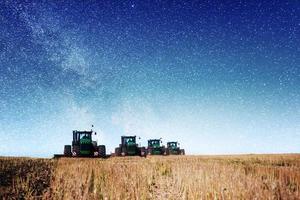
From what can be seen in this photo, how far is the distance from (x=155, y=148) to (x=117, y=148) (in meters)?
4.85

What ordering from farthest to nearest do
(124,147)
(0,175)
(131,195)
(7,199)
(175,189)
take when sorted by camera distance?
1. (124,147)
2. (0,175)
3. (175,189)
4. (131,195)
5. (7,199)

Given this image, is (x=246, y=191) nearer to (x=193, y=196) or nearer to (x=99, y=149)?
(x=193, y=196)

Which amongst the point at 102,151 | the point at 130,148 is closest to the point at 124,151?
the point at 130,148

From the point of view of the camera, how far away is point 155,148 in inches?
1313

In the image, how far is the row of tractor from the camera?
2433 cm

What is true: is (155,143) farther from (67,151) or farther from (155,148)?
(67,151)

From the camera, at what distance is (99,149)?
25.7 meters

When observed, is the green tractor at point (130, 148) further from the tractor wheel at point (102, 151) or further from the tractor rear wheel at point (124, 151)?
the tractor wheel at point (102, 151)

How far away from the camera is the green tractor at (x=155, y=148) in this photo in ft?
109

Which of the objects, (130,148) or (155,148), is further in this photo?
(155,148)

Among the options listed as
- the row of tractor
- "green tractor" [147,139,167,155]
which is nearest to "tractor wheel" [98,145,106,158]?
the row of tractor

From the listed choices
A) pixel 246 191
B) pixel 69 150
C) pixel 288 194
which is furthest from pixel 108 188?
pixel 69 150

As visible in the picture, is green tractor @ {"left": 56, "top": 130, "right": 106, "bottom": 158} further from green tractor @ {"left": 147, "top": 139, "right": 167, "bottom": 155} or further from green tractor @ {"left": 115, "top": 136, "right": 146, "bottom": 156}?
green tractor @ {"left": 147, "top": 139, "right": 167, "bottom": 155}

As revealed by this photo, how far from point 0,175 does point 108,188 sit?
3103 mm
